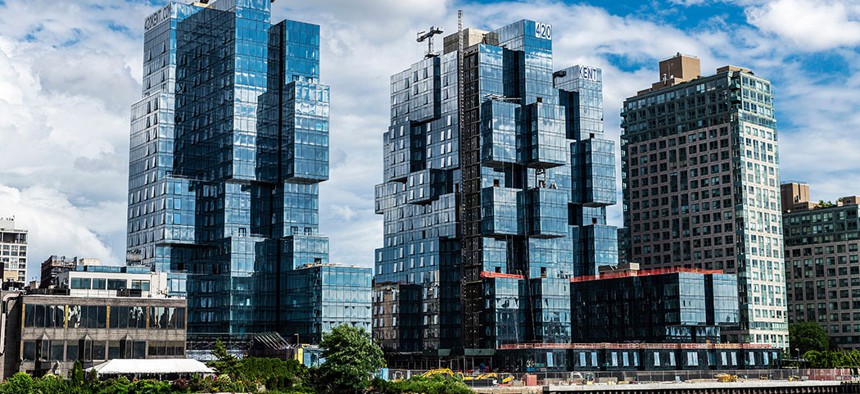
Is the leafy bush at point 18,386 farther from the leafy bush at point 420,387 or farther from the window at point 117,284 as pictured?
the window at point 117,284

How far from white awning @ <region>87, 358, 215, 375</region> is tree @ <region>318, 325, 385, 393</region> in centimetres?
1759

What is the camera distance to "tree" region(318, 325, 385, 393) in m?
142

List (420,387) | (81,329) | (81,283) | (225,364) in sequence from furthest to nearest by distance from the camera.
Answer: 1. (81,283)
2. (81,329)
3. (420,387)
4. (225,364)

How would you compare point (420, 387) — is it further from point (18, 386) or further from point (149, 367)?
point (18, 386)

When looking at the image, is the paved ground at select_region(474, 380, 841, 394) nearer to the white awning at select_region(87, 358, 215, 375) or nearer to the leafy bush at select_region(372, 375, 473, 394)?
the leafy bush at select_region(372, 375, 473, 394)

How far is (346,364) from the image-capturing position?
466 ft

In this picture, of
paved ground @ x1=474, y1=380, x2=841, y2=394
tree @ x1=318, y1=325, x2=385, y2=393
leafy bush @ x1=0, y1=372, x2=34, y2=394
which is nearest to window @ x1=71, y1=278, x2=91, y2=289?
tree @ x1=318, y1=325, x2=385, y2=393

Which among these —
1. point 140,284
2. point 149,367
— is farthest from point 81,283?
point 149,367

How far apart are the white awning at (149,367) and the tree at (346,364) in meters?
17.6

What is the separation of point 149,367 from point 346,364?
26.1 m

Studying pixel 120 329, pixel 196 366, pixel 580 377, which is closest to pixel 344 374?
pixel 196 366

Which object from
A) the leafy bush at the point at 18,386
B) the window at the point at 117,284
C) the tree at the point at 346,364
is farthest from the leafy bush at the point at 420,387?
the window at the point at 117,284

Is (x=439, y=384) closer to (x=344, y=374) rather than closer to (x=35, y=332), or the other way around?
(x=344, y=374)

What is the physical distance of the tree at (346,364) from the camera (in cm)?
14200
